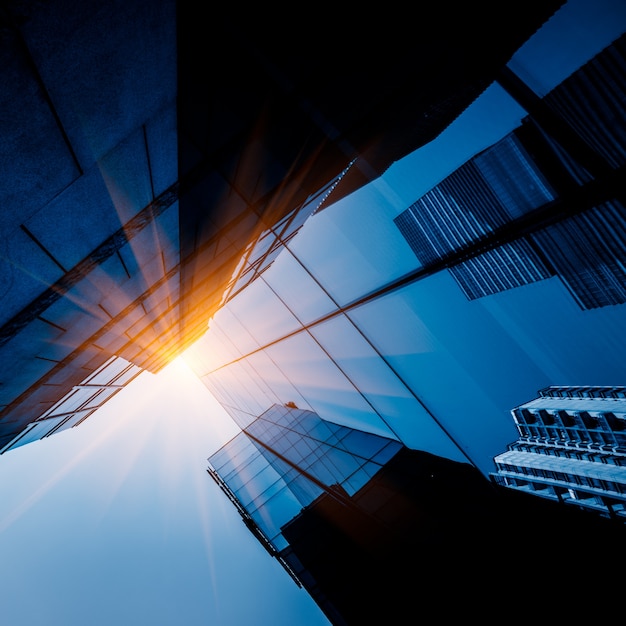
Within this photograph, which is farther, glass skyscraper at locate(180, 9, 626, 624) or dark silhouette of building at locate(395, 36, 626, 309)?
glass skyscraper at locate(180, 9, 626, 624)

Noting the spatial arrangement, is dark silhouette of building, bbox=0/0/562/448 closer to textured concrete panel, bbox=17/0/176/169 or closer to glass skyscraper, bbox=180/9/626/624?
textured concrete panel, bbox=17/0/176/169

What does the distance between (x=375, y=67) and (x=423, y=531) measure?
5642 millimetres

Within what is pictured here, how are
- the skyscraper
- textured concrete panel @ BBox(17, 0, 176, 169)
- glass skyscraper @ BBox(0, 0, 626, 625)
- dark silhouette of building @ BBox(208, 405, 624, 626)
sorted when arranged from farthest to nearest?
the skyscraper < dark silhouette of building @ BBox(208, 405, 624, 626) < glass skyscraper @ BBox(0, 0, 626, 625) < textured concrete panel @ BBox(17, 0, 176, 169)

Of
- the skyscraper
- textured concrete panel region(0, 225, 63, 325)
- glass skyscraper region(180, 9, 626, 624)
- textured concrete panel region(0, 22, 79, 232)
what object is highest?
textured concrete panel region(0, 225, 63, 325)

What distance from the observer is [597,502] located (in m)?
65.0

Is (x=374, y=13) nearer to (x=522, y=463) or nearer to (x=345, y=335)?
(x=345, y=335)

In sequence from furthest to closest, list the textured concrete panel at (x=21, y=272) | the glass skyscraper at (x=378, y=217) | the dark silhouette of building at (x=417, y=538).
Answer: the dark silhouette of building at (x=417, y=538), the textured concrete panel at (x=21, y=272), the glass skyscraper at (x=378, y=217)

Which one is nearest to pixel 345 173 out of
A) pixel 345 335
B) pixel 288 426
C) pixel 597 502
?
pixel 345 335

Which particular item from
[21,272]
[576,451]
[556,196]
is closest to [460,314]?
[556,196]

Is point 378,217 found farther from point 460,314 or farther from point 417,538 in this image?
point 417,538

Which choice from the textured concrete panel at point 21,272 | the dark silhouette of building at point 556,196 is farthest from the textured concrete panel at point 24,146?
the dark silhouette of building at point 556,196

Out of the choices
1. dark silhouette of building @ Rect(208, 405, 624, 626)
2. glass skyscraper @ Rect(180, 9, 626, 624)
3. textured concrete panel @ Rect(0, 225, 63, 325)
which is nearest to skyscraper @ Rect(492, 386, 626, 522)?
dark silhouette of building @ Rect(208, 405, 624, 626)

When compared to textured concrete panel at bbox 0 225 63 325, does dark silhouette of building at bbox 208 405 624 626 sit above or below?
below

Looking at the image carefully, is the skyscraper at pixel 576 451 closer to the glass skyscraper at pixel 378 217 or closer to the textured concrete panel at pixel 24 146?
the glass skyscraper at pixel 378 217
